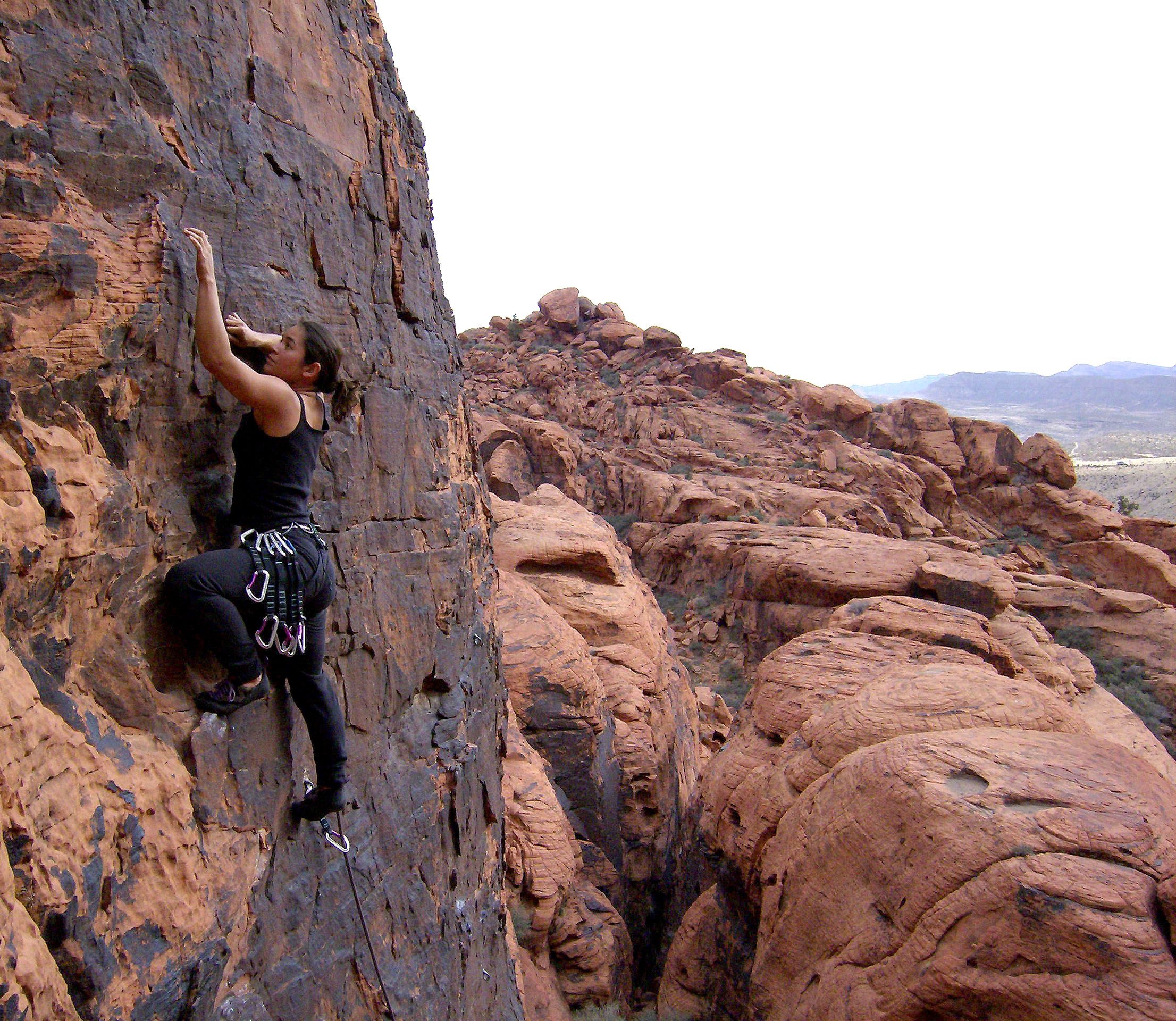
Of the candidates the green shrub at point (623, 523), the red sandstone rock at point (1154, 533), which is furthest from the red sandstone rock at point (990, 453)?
the green shrub at point (623, 523)

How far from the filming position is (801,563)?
17.0 meters

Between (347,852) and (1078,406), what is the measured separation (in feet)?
495

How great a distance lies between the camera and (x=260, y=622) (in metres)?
2.82

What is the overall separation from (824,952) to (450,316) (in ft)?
18.2

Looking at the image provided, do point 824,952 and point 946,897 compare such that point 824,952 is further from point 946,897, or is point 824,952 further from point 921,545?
point 921,545

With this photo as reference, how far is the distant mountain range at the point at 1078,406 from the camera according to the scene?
8475 cm

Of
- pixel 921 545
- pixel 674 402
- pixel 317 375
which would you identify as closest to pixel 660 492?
pixel 674 402

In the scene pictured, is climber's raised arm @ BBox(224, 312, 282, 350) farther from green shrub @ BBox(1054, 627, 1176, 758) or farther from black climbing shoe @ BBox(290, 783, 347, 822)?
green shrub @ BBox(1054, 627, 1176, 758)

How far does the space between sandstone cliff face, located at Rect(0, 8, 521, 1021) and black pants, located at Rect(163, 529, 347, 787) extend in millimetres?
146

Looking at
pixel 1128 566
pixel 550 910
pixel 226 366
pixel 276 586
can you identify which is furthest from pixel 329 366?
pixel 1128 566

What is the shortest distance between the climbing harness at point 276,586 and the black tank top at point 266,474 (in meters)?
0.05

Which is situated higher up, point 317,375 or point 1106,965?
point 317,375

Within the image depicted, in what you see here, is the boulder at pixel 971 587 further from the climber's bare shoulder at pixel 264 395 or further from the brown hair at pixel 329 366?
the climber's bare shoulder at pixel 264 395

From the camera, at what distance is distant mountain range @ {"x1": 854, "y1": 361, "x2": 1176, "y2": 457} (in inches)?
3337
